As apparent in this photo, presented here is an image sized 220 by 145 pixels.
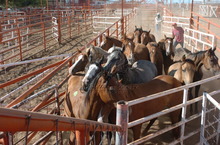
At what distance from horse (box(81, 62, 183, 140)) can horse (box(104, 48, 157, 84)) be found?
1.91ft

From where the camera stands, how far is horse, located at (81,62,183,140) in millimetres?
2986

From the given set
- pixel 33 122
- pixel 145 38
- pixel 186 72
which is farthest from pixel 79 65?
pixel 145 38

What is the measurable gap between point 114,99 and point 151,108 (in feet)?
3.15

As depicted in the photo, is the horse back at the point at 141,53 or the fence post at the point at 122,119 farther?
the horse back at the point at 141,53

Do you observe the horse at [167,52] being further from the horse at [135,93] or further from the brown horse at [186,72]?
the horse at [135,93]

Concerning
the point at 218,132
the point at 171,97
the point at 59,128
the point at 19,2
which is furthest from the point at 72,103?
the point at 19,2

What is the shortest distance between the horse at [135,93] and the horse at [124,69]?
0.58 m

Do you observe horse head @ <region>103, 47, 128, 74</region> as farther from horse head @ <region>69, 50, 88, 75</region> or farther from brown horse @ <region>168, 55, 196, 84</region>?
brown horse @ <region>168, 55, 196, 84</region>

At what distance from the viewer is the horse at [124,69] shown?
4.20 m

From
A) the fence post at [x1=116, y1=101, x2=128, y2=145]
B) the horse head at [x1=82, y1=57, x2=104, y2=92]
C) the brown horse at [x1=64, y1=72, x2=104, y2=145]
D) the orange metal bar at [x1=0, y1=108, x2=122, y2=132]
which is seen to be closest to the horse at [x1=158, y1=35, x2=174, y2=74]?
the brown horse at [x1=64, y1=72, x2=104, y2=145]

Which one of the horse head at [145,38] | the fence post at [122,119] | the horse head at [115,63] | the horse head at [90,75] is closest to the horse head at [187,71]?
the horse head at [115,63]

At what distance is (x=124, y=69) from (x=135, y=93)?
2.96ft

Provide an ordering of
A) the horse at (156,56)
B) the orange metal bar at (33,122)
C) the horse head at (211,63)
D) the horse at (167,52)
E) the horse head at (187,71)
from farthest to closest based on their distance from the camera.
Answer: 1. the horse at (167,52)
2. the horse at (156,56)
3. the horse head at (211,63)
4. the horse head at (187,71)
5. the orange metal bar at (33,122)

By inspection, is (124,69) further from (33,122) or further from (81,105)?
(33,122)
